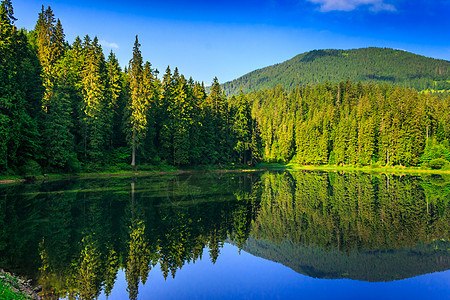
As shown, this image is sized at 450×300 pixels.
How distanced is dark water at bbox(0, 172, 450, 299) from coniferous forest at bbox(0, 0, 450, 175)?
1881 centimetres

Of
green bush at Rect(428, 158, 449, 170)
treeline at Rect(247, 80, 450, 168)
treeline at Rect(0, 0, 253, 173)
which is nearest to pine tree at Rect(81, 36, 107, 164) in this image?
treeline at Rect(0, 0, 253, 173)

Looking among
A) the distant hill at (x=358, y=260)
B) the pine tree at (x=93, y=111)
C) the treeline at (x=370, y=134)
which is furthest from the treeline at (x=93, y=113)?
the distant hill at (x=358, y=260)

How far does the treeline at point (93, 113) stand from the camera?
34.2 meters

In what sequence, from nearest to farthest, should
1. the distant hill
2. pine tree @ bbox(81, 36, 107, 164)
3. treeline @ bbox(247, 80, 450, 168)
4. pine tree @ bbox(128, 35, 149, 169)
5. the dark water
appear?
the dark water, the distant hill, pine tree @ bbox(81, 36, 107, 164), pine tree @ bbox(128, 35, 149, 169), treeline @ bbox(247, 80, 450, 168)

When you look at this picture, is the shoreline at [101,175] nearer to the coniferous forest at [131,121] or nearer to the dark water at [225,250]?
the coniferous forest at [131,121]

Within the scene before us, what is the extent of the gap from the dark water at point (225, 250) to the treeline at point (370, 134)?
6281cm

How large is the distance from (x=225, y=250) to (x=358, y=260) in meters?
5.43

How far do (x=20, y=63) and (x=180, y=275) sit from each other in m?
39.5

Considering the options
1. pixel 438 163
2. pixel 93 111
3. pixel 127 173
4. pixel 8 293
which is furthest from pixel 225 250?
pixel 438 163

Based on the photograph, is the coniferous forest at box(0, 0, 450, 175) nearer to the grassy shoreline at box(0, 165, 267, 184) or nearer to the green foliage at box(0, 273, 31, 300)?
the grassy shoreline at box(0, 165, 267, 184)

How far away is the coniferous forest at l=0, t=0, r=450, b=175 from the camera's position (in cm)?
3506

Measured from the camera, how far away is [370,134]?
83.0 metres

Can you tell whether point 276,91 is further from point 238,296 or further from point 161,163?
point 238,296

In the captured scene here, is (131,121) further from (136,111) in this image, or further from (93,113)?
(93,113)
